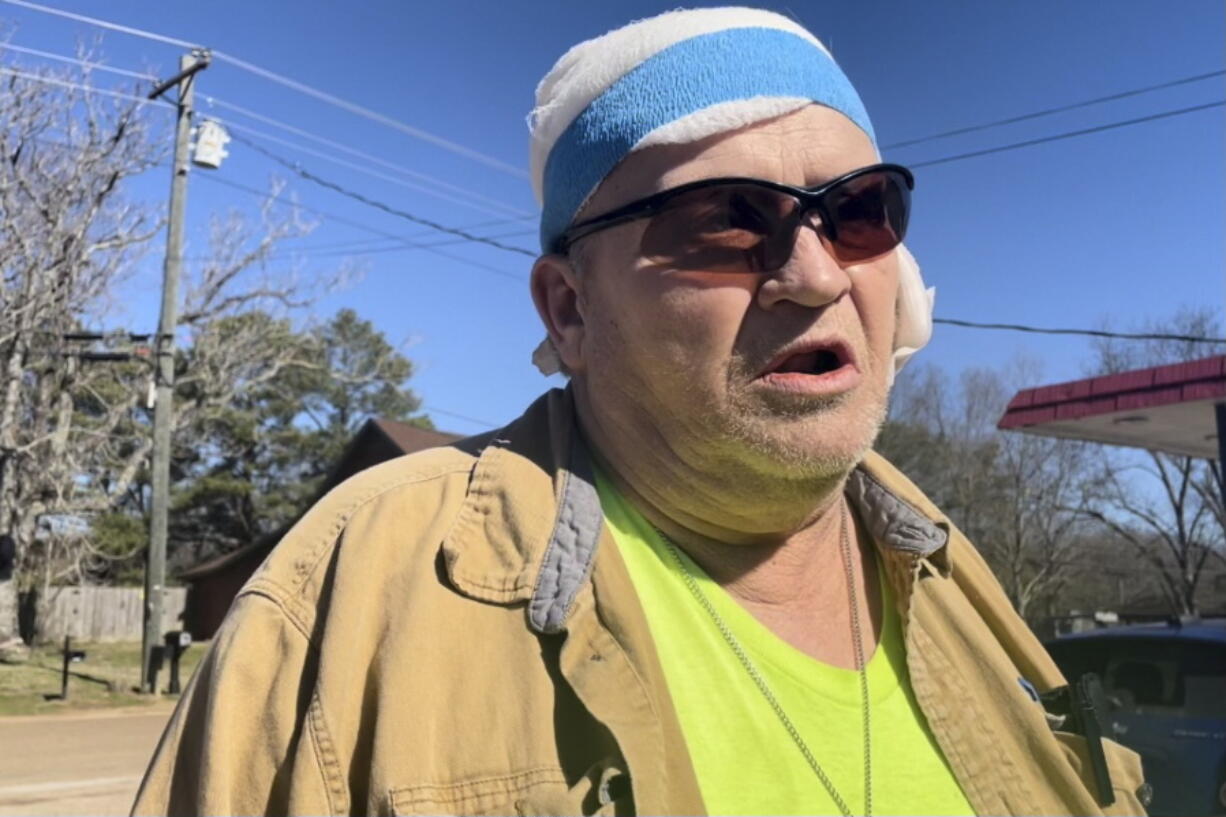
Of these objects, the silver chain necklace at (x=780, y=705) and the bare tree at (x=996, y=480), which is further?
the bare tree at (x=996, y=480)

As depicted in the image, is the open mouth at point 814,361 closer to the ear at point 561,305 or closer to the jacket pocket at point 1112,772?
the ear at point 561,305

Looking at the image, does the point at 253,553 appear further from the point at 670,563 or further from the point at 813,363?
the point at 813,363

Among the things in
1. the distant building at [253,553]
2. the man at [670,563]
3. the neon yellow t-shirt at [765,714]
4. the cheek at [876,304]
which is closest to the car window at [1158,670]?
the man at [670,563]

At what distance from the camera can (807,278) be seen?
1516mm

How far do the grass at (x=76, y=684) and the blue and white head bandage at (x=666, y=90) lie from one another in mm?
12423

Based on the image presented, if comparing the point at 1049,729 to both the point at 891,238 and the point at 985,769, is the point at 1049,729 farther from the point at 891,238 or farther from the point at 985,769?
the point at 891,238

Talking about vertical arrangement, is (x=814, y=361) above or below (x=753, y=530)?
above

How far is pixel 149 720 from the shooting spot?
13.8 meters

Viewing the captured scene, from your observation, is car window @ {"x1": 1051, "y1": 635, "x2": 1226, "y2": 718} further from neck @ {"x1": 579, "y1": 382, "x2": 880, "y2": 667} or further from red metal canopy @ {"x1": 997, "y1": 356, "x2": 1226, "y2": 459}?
red metal canopy @ {"x1": 997, "y1": 356, "x2": 1226, "y2": 459}

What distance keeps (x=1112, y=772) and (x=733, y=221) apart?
42.7 inches

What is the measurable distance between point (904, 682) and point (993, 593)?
328mm

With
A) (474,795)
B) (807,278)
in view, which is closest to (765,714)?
(474,795)

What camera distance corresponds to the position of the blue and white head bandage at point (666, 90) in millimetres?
1515

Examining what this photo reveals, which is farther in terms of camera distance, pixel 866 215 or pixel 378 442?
pixel 378 442
